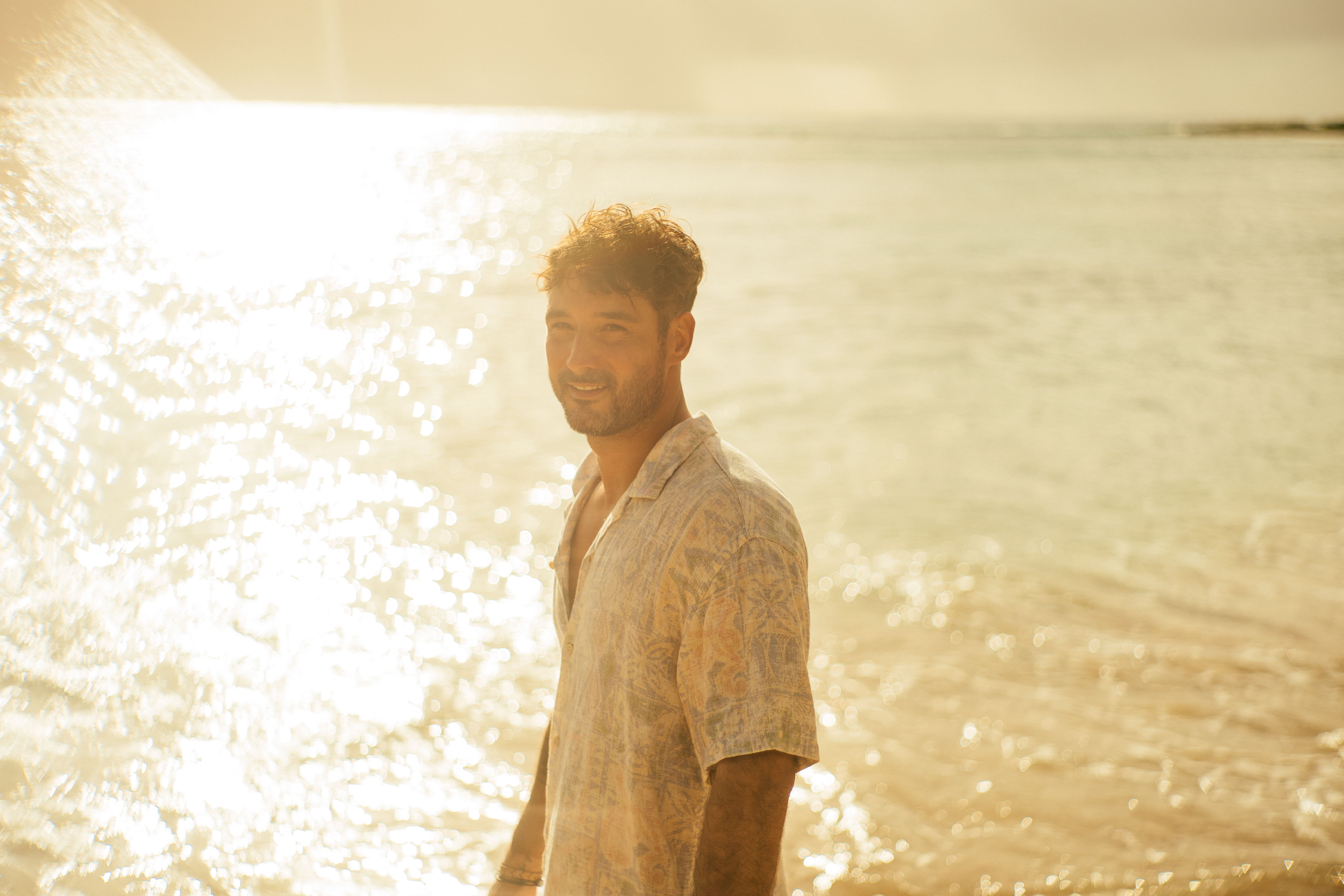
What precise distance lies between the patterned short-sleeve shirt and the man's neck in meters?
0.07

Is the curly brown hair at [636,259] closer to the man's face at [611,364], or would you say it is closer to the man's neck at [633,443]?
the man's face at [611,364]

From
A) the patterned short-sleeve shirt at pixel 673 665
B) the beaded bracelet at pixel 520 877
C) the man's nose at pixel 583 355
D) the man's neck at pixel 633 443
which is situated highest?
the man's nose at pixel 583 355

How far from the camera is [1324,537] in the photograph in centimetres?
867

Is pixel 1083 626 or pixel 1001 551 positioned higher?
pixel 1001 551

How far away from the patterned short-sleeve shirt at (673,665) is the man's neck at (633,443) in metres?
0.07

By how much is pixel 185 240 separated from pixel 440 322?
4459 mm

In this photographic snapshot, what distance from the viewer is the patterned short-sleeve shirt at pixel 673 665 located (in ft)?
5.44

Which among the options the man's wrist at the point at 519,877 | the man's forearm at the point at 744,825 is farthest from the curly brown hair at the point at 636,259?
the man's wrist at the point at 519,877

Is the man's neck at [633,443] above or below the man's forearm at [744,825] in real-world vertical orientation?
above

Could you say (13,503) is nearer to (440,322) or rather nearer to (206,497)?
(206,497)

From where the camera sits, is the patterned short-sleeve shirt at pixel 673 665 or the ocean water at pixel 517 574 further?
the ocean water at pixel 517 574

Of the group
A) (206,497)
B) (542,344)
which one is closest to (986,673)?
(206,497)

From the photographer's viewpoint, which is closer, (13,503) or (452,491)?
(13,503)

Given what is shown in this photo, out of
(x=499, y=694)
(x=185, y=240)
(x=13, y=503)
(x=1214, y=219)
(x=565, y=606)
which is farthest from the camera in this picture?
(x=1214, y=219)
